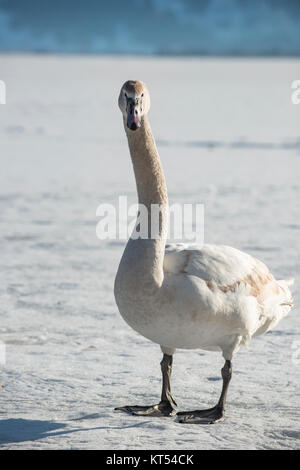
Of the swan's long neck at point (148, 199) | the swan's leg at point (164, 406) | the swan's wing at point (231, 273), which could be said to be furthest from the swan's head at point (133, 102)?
the swan's leg at point (164, 406)

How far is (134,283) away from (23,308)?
7.52ft

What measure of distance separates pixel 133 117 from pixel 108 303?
2.64m

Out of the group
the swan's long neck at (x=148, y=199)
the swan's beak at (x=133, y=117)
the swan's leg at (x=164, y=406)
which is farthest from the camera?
the swan's leg at (x=164, y=406)

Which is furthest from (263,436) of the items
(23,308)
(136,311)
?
(23,308)

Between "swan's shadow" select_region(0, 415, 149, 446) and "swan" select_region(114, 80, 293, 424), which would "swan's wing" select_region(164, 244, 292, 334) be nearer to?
"swan" select_region(114, 80, 293, 424)

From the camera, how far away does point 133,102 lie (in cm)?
360

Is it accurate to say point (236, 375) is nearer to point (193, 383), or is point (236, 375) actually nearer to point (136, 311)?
point (193, 383)

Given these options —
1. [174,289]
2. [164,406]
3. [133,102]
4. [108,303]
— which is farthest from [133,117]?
[108,303]

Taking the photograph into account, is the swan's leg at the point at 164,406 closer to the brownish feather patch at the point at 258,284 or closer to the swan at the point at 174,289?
the swan at the point at 174,289

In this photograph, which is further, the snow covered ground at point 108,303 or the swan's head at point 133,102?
the snow covered ground at point 108,303

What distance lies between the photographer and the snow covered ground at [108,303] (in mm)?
3725

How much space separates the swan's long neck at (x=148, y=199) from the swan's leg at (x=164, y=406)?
2.09ft

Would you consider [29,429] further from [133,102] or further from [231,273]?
[133,102]

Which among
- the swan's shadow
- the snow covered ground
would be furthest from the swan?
the swan's shadow
